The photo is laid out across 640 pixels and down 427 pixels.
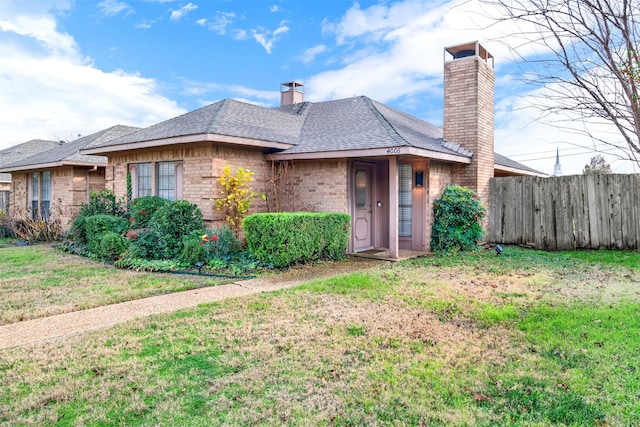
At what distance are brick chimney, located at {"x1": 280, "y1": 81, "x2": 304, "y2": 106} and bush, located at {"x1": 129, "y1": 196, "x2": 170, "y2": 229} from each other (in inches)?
299

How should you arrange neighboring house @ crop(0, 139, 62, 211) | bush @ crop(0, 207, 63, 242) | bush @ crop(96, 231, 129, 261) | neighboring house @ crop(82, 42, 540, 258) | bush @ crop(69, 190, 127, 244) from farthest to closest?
neighboring house @ crop(0, 139, 62, 211)
bush @ crop(0, 207, 63, 242)
bush @ crop(69, 190, 127, 244)
neighboring house @ crop(82, 42, 540, 258)
bush @ crop(96, 231, 129, 261)

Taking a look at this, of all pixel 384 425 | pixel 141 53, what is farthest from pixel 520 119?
pixel 141 53

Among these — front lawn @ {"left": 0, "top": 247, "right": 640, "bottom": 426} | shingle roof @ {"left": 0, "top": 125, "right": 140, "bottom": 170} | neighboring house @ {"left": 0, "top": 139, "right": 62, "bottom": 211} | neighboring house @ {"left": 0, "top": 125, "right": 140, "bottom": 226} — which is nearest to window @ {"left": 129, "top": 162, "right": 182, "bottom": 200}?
neighboring house @ {"left": 0, "top": 125, "right": 140, "bottom": 226}

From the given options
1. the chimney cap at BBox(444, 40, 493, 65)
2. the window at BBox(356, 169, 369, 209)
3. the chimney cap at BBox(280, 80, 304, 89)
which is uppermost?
the chimney cap at BBox(280, 80, 304, 89)

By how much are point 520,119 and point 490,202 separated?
1010cm

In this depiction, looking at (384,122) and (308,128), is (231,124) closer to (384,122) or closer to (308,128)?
(308,128)

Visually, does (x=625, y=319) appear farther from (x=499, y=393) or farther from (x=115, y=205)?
(x=115, y=205)

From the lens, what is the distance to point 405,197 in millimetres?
11016

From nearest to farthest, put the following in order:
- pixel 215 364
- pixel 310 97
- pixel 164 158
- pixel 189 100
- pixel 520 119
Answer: pixel 520 119, pixel 215 364, pixel 164 158, pixel 310 97, pixel 189 100

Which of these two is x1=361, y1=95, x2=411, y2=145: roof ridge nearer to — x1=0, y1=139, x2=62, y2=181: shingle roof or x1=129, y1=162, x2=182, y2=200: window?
x1=129, y1=162, x2=182, y2=200: window

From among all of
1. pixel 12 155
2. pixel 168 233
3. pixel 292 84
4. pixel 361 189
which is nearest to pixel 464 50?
pixel 361 189

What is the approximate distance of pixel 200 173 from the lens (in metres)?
9.54

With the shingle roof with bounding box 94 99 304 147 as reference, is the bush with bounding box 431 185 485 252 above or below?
below

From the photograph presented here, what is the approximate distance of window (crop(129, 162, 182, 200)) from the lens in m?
10.4
